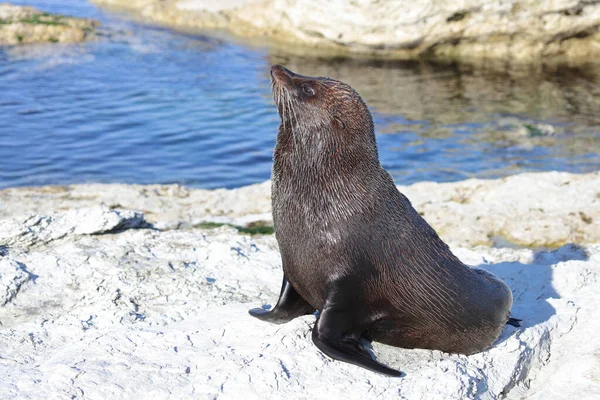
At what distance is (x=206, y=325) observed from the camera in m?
4.57

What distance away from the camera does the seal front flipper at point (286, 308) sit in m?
4.54

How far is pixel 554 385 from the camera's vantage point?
4.27 metres

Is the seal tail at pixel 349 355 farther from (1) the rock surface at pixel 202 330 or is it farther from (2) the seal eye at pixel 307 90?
(2) the seal eye at pixel 307 90

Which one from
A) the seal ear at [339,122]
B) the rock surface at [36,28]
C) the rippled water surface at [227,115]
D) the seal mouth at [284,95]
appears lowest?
the rippled water surface at [227,115]

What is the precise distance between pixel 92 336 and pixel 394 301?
1834 millimetres

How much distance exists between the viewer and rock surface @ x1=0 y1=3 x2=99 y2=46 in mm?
24234

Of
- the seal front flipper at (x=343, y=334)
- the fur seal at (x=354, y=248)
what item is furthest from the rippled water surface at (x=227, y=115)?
the seal front flipper at (x=343, y=334)

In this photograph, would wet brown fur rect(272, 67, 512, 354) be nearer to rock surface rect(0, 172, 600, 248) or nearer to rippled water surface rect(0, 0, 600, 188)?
rock surface rect(0, 172, 600, 248)

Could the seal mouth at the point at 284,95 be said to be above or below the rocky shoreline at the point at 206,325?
above

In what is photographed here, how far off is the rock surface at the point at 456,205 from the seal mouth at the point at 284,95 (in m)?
4.01

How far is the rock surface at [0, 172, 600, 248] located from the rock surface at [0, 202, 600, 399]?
1544 mm

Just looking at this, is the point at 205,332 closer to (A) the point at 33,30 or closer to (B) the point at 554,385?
(B) the point at 554,385

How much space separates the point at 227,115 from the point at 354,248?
13.3 meters

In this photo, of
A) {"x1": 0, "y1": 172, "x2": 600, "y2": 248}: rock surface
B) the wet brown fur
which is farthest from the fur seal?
{"x1": 0, "y1": 172, "x2": 600, "y2": 248}: rock surface
